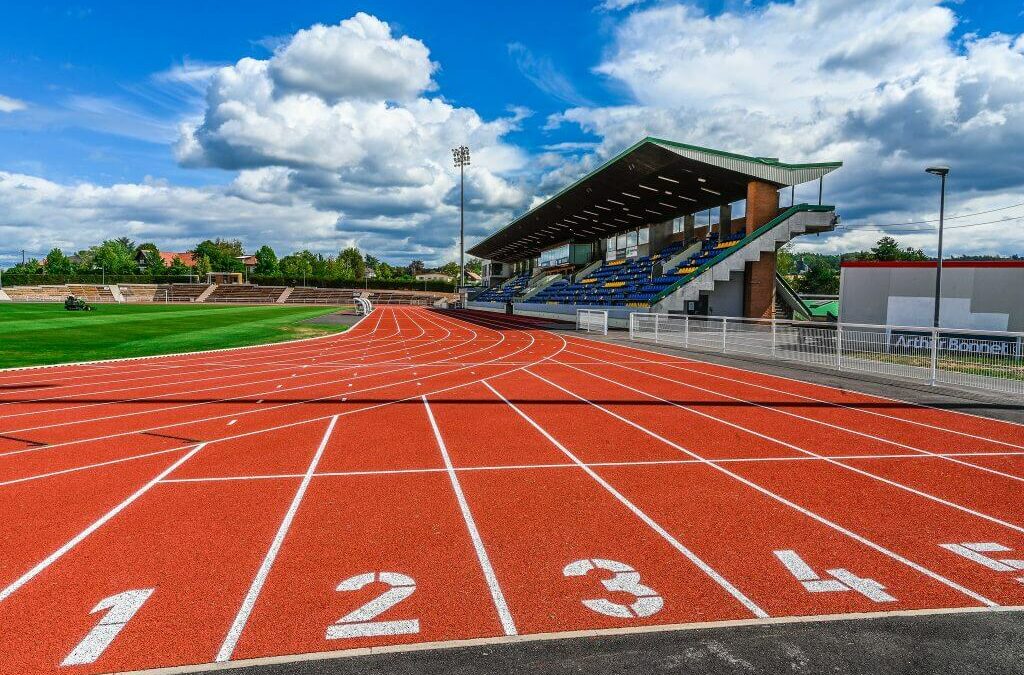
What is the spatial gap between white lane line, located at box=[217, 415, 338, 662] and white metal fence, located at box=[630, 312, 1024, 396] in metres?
11.6

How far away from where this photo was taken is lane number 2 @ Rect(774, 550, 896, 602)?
378cm

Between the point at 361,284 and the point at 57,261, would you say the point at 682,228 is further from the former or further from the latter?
the point at 57,261

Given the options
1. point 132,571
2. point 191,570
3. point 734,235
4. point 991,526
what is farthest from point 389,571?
point 734,235

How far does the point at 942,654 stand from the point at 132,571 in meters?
5.25

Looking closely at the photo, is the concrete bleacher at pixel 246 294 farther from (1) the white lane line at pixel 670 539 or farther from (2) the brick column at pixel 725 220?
(1) the white lane line at pixel 670 539

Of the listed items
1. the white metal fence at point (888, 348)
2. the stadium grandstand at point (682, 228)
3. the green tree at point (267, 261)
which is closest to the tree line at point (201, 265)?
the green tree at point (267, 261)

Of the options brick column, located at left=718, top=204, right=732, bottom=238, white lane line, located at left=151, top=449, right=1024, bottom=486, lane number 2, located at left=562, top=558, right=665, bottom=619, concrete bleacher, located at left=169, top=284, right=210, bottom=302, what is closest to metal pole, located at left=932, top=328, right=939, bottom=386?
white lane line, located at left=151, top=449, right=1024, bottom=486

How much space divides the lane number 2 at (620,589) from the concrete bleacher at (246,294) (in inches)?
3614

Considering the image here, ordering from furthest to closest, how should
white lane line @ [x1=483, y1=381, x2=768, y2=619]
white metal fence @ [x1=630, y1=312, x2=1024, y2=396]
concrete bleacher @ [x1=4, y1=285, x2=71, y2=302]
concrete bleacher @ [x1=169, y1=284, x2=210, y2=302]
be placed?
concrete bleacher @ [x1=169, y1=284, x2=210, y2=302] < concrete bleacher @ [x1=4, y1=285, x2=71, y2=302] < white metal fence @ [x1=630, y1=312, x2=1024, y2=396] < white lane line @ [x1=483, y1=381, x2=768, y2=619]

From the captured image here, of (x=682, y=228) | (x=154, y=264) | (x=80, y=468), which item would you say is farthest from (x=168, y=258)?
(x=80, y=468)

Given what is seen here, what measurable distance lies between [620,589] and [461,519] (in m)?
1.69

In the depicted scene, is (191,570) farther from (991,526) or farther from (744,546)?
(991,526)

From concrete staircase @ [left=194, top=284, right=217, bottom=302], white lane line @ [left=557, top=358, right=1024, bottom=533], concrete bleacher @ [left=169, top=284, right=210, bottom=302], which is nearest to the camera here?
white lane line @ [left=557, top=358, right=1024, bottom=533]

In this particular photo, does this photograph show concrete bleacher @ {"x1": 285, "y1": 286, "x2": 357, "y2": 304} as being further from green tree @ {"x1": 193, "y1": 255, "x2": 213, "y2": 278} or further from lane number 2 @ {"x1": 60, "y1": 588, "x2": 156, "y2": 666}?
lane number 2 @ {"x1": 60, "y1": 588, "x2": 156, "y2": 666}
